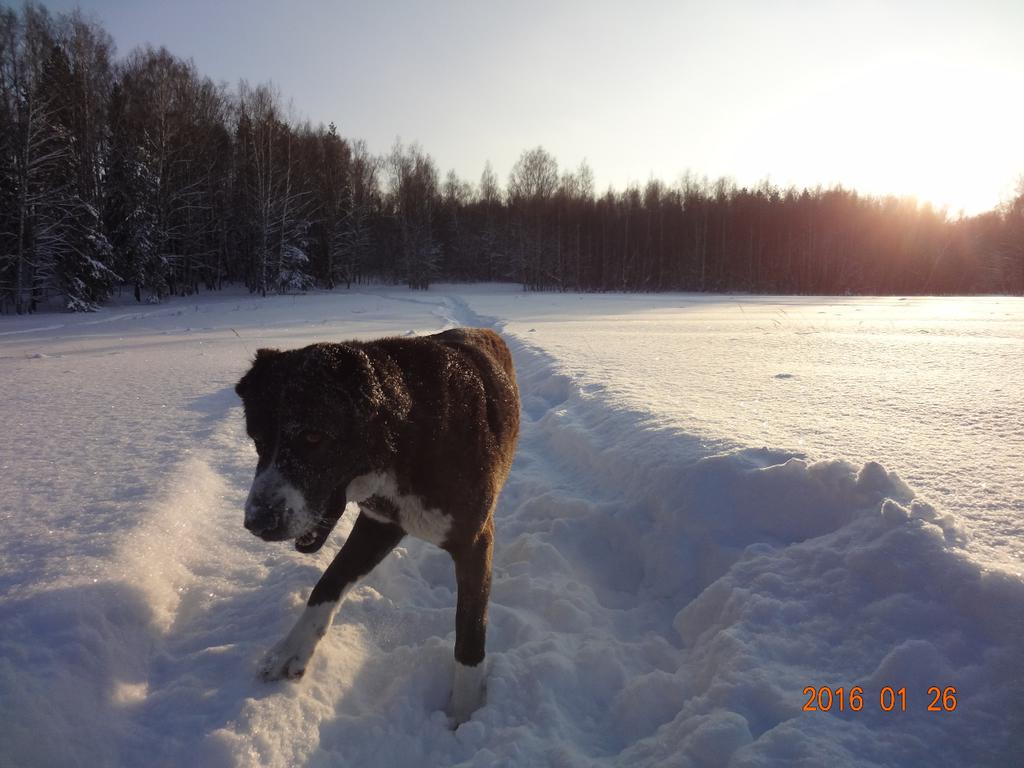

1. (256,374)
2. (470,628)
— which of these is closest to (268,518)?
(256,374)

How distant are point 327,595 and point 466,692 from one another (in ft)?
2.83

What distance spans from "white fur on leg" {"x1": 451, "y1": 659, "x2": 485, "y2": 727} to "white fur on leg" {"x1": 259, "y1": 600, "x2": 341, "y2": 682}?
72 cm

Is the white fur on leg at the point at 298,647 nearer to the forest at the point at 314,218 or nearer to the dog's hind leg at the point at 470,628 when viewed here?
the dog's hind leg at the point at 470,628

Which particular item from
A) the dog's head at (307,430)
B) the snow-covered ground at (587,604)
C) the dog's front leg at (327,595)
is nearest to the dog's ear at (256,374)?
the dog's head at (307,430)

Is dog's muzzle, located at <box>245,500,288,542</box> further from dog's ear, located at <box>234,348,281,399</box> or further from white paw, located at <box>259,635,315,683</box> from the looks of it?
white paw, located at <box>259,635,315,683</box>

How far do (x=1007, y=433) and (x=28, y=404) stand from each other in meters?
10.2

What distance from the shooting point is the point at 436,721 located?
2410 millimetres

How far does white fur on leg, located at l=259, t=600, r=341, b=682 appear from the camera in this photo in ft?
8.13

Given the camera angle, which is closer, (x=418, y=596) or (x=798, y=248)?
(x=418, y=596)

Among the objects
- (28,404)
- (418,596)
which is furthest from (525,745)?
(28,404)

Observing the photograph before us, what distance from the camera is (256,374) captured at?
216 centimetres

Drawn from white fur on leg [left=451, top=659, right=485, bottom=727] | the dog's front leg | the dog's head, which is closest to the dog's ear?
the dog's head

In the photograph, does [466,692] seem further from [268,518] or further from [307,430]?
[307,430]

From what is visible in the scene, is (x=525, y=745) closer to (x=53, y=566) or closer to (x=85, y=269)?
(x=53, y=566)
